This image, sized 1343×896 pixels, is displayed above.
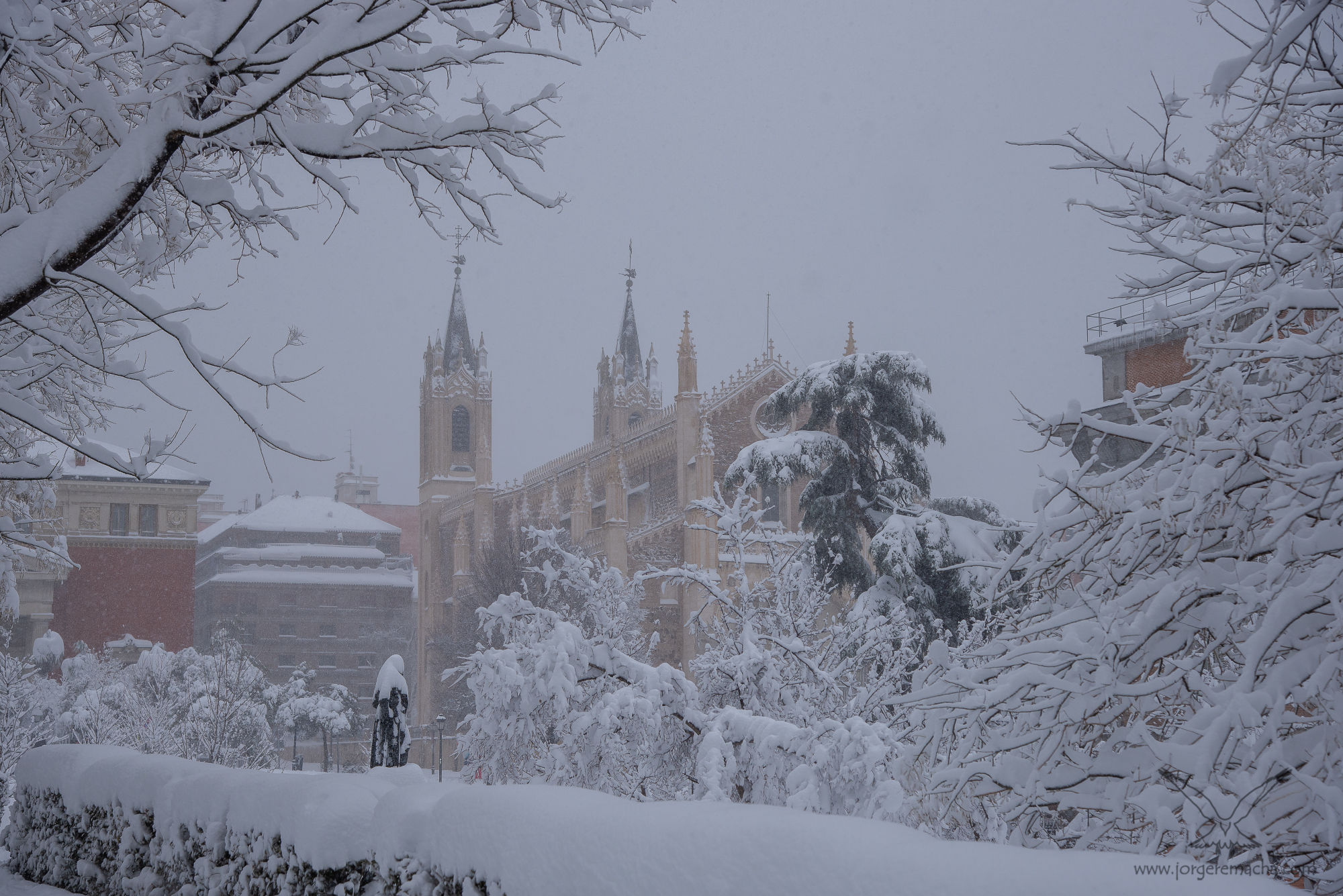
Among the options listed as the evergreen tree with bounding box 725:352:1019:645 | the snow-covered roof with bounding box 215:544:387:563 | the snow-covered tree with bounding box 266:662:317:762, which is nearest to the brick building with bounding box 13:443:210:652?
the snow-covered tree with bounding box 266:662:317:762

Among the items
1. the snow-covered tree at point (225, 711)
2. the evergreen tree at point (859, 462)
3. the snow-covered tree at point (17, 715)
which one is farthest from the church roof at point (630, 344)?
the evergreen tree at point (859, 462)

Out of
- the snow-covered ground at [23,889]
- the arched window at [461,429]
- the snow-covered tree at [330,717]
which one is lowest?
the snow-covered tree at [330,717]

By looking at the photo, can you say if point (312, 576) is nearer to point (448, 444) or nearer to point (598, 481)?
Result: point (448, 444)

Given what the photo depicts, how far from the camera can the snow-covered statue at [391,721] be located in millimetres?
10797

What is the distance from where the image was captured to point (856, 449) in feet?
67.2

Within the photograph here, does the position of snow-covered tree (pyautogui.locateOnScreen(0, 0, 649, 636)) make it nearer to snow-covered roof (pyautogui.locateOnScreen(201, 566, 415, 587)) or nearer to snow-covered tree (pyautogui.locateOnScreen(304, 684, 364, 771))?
snow-covered tree (pyautogui.locateOnScreen(304, 684, 364, 771))

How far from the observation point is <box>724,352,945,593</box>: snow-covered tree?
65.4ft

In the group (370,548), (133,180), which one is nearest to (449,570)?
(370,548)

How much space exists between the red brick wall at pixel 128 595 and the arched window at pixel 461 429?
1994 centimetres

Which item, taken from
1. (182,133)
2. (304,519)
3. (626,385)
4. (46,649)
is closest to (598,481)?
(626,385)

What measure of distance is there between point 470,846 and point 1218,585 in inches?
128

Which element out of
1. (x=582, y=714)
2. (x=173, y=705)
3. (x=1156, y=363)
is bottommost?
(x=173, y=705)

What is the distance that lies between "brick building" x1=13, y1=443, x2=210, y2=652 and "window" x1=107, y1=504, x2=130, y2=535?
3 centimetres

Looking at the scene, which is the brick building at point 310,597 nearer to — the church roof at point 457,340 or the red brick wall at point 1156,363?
the church roof at point 457,340
